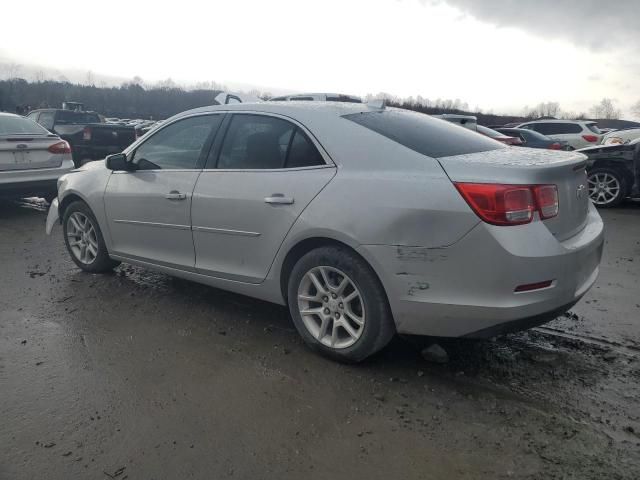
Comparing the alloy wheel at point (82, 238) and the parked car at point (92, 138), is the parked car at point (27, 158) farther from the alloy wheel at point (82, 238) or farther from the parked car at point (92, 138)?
the parked car at point (92, 138)

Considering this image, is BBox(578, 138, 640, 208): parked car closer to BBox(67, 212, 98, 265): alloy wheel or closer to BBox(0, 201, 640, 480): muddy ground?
BBox(0, 201, 640, 480): muddy ground

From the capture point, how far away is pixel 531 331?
381 cm

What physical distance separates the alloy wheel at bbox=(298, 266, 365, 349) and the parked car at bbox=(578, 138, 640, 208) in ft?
24.8

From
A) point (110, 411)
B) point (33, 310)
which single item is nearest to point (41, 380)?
point (110, 411)

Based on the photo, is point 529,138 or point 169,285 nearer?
point 169,285

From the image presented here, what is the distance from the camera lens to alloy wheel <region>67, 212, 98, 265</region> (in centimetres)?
519

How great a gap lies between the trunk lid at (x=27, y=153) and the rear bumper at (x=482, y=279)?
23.1ft

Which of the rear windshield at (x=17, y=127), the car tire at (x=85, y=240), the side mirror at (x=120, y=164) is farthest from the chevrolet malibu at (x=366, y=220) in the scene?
the rear windshield at (x=17, y=127)

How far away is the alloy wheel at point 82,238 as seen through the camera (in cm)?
519

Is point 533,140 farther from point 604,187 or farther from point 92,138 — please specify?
point 92,138

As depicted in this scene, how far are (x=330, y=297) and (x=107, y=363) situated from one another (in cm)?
147

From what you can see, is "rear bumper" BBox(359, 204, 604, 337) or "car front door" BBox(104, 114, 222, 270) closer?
"rear bumper" BBox(359, 204, 604, 337)

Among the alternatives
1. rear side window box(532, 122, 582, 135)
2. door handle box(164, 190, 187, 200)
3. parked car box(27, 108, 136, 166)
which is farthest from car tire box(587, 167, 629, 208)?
parked car box(27, 108, 136, 166)

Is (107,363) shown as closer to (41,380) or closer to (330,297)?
(41,380)
